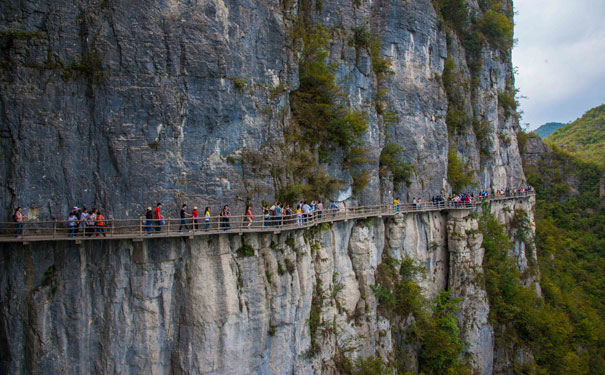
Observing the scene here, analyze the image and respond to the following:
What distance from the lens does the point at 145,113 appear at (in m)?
16.8

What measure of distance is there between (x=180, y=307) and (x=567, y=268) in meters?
55.1

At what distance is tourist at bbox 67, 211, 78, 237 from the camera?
14906 millimetres

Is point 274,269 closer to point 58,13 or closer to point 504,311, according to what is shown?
point 58,13

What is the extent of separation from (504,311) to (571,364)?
22.2 feet

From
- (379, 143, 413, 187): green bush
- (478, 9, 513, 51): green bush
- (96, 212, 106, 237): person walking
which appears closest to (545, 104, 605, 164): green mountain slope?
(478, 9, 513, 51): green bush

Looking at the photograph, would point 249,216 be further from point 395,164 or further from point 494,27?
point 494,27

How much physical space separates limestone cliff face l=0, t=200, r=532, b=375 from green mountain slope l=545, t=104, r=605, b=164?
87.2m

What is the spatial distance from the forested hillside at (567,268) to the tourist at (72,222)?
Answer: 1454 inches

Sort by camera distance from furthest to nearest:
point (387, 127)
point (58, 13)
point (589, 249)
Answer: point (589, 249) < point (387, 127) < point (58, 13)

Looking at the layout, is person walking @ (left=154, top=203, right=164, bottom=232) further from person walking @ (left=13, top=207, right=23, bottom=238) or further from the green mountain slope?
the green mountain slope

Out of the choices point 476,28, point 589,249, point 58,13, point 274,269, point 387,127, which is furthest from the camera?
point 589,249

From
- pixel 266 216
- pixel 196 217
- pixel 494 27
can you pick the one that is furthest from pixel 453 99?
pixel 196 217

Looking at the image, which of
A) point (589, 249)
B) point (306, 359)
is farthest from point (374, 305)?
point (589, 249)

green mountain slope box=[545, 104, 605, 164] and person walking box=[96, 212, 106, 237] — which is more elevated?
green mountain slope box=[545, 104, 605, 164]
